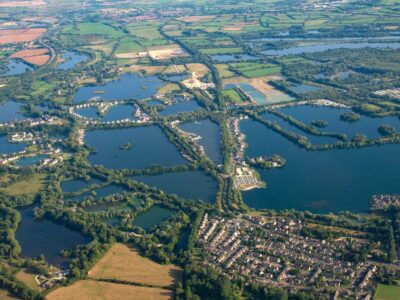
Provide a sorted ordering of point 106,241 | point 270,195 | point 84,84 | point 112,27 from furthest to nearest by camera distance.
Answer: point 112,27 < point 84,84 < point 270,195 < point 106,241

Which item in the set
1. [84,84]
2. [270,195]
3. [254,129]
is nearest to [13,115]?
[84,84]

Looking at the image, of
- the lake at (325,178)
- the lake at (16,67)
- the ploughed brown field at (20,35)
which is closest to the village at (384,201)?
the lake at (325,178)

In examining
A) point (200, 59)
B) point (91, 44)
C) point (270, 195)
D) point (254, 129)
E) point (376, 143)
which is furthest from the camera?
point (91, 44)

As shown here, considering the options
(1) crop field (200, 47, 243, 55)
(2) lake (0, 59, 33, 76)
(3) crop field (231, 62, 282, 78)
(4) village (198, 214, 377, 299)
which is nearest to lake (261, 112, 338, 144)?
(4) village (198, 214, 377, 299)

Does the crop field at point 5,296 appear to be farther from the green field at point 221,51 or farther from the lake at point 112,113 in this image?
the green field at point 221,51

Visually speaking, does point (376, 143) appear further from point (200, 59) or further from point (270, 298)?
point (200, 59)

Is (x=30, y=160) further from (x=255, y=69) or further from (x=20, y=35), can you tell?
(x=20, y=35)

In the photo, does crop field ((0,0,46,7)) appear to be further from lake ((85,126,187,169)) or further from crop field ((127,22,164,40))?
lake ((85,126,187,169))
